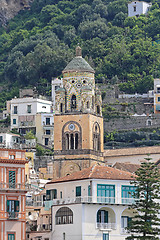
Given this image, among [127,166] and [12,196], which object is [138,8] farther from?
[12,196]

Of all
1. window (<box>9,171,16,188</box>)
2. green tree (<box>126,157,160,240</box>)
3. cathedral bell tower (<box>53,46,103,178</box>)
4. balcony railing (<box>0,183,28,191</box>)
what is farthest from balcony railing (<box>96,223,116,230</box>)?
cathedral bell tower (<box>53,46,103,178</box>)

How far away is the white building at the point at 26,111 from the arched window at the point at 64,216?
5597cm

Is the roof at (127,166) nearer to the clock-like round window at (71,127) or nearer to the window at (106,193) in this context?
the clock-like round window at (71,127)

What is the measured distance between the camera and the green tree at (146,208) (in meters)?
88.1

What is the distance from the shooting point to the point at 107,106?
15625 cm

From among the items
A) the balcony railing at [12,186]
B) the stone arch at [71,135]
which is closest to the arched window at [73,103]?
the stone arch at [71,135]

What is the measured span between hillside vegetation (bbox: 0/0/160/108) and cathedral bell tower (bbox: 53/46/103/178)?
5092 cm

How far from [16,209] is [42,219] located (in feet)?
20.5

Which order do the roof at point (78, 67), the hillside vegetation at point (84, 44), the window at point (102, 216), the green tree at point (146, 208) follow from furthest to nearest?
1. the hillside vegetation at point (84, 44)
2. the roof at point (78, 67)
3. the window at point (102, 216)
4. the green tree at point (146, 208)

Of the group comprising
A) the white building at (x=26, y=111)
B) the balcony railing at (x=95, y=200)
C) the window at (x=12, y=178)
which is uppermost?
the white building at (x=26, y=111)

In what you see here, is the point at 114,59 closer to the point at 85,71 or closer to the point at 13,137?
the point at 13,137

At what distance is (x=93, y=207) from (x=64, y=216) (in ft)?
7.92

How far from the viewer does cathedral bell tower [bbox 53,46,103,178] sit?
112m

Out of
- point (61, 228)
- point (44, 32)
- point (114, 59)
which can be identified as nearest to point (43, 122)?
point (114, 59)
